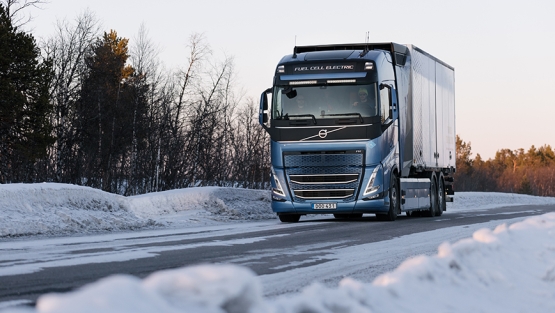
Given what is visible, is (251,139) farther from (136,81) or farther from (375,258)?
(375,258)

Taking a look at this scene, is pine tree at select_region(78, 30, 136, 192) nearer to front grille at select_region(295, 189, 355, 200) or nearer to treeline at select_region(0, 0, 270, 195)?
treeline at select_region(0, 0, 270, 195)

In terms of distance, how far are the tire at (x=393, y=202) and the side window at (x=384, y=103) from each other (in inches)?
64.6

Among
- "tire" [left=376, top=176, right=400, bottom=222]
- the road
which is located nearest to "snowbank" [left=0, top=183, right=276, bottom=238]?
the road

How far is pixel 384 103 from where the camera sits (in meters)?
19.0

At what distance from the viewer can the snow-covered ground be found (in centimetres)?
331

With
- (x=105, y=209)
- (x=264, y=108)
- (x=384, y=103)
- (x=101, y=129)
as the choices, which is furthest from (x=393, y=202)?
(x=101, y=129)

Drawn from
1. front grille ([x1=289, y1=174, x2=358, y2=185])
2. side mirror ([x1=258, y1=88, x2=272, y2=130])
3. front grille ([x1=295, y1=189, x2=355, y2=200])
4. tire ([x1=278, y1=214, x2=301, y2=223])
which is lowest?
tire ([x1=278, y1=214, x2=301, y2=223])

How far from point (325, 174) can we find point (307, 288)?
14350 mm

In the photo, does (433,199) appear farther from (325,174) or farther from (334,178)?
(325,174)

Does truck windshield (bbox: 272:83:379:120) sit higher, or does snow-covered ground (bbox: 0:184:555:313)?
truck windshield (bbox: 272:83:379:120)

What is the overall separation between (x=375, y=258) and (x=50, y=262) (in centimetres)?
381

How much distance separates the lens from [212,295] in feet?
11.5

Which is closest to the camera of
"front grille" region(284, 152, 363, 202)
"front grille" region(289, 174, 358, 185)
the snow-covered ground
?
the snow-covered ground

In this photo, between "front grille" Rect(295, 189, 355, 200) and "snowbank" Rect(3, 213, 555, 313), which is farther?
"front grille" Rect(295, 189, 355, 200)
